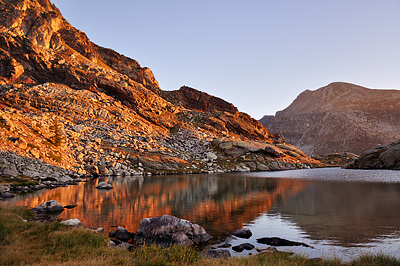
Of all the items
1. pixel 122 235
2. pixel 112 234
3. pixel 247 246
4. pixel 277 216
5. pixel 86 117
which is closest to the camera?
pixel 247 246

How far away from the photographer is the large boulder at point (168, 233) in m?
19.0

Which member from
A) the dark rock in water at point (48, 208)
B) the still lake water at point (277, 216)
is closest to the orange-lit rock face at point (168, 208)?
the still lake water at point (277, 216)

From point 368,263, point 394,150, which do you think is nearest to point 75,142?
point 368,263

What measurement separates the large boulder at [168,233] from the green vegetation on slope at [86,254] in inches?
167

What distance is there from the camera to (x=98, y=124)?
113000 millimetres

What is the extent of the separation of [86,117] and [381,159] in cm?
14199

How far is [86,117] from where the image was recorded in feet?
376

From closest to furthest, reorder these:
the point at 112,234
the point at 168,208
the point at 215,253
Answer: the point at 215,253, the point at 112,234, the point at 168,208

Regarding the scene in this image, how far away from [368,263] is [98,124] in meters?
115

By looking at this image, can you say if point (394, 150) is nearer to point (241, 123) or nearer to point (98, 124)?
point (241, 123)

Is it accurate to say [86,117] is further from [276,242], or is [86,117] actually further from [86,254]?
[86,254]

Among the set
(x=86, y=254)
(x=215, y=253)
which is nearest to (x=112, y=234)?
(x=86, y=254)

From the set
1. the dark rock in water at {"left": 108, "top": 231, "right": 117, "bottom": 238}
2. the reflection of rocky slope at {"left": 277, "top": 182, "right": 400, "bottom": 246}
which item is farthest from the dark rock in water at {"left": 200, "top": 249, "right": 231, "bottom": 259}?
the reflection of rocky slope at {"left": 277, "top": 182, "right": 400, "bottom": 246}

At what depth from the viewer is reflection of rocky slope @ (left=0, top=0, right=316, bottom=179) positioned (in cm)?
8606
